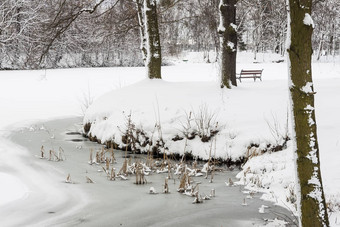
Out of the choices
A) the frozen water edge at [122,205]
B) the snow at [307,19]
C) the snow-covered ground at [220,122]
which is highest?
the snow at [307,19]

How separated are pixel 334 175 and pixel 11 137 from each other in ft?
29.2

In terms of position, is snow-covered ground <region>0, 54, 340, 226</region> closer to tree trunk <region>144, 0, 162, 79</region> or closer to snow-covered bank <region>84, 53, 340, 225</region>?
snow-covered bank <region>84, 53, 340, 225</region>

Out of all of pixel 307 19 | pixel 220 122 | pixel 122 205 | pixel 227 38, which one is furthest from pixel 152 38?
pixel 307 19

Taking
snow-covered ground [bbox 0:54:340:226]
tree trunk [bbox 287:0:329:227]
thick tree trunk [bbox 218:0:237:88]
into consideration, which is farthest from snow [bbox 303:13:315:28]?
thick tree trunk [bbox 218:0:237:88]

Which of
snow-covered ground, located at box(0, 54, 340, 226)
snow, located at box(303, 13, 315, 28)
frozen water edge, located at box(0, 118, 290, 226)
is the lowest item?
frozen water edge, located at box(0, 118, 290, 226)

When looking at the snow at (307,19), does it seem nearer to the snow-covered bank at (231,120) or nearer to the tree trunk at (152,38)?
the snow-covered bank at (231,120)

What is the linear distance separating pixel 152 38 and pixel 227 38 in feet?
9.49

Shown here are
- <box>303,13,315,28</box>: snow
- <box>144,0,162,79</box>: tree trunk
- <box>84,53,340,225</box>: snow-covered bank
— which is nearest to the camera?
<box>303,13,315,28</box>: snow

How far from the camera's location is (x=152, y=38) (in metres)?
12.8

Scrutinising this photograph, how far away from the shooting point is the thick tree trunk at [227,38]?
10875 mm

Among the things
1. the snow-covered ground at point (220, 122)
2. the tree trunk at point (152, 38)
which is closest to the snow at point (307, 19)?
the snow-covered ground at point (220, 122)

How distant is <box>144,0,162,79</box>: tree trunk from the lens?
41.8ft

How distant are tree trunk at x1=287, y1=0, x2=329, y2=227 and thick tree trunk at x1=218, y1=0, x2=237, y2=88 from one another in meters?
7.69

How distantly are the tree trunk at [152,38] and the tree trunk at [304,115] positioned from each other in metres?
9.70
